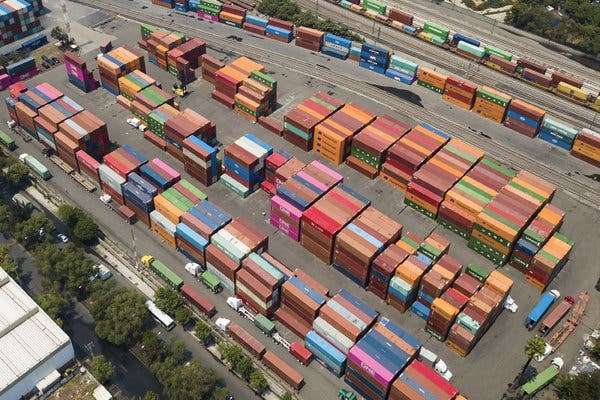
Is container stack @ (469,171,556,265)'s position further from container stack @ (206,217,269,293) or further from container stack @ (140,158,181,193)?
container stack @ (140,158,181,193)

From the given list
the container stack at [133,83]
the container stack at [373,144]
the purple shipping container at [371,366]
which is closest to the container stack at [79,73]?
the container stack at [133,83]

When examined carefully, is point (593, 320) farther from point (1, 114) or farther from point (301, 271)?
point (1, 114)

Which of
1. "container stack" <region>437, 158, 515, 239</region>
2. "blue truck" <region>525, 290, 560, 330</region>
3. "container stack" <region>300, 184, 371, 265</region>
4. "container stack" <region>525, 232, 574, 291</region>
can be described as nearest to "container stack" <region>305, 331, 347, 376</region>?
"container stack" <region>300, 184, 371, 265</region>

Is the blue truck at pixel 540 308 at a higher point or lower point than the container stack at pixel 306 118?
lower

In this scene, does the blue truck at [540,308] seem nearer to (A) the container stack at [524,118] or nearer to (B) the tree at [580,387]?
(B) the tree at [580,387]

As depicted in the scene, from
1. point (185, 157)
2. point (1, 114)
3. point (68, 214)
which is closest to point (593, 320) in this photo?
point (185, 157)

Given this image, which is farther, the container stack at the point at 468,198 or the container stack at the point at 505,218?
the container stack at the point at 468,198

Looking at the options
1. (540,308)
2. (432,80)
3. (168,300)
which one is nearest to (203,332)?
(168,300)

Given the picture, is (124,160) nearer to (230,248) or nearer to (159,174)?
(159,174)
